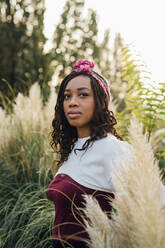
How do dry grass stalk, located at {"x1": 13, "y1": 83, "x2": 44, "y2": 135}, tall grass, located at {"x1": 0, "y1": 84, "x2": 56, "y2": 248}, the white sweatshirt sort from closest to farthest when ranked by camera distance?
the white sweatshirt < tall grass, located at {"x1": 0, "y1": 84, "x2": 56, "y2": 248} < dry grass stalk, located at {"x1": 13, "y1": 83, "x2": 44, "y2": 135}

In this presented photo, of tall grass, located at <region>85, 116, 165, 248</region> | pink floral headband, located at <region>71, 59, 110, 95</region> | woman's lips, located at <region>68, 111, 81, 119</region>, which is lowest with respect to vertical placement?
tall grass, located at <region>85, 116, 165, 248</region>

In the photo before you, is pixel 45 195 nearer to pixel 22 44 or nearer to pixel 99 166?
pixel 99 166

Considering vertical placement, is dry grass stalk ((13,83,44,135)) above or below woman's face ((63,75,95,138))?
below

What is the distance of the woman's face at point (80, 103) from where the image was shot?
63.7 inches

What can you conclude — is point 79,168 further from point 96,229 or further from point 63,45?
point 63,45

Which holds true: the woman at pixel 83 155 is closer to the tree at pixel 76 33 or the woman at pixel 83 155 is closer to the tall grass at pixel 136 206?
the tall grass at pixel 136 206

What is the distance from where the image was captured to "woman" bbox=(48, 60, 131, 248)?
1476 mm

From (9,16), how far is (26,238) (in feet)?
24.8

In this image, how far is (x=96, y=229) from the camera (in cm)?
97

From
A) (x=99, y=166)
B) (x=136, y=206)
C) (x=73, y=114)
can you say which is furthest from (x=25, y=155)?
(x=136, y=206)

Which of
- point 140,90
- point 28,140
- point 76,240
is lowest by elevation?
point 76,240

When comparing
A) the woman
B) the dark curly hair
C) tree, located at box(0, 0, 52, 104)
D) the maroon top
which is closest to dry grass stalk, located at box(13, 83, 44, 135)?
the dark curly hair

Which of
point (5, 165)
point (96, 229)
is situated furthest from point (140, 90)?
point (96, 229)

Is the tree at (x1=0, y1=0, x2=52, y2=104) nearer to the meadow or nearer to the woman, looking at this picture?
the meadow
